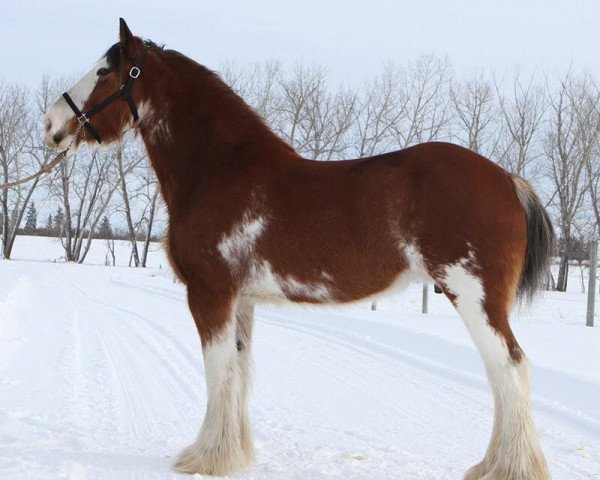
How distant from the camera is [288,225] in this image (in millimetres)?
3143

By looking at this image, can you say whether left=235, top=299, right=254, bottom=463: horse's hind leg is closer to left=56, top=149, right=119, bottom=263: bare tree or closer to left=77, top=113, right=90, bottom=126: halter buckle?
left=77, top=113, right=90, bottom=126: halter buckle

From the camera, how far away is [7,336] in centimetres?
750

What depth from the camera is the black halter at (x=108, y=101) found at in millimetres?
3639

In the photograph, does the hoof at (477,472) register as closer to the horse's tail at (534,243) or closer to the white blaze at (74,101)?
the horse's tail at (534,243)

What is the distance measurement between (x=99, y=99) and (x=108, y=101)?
2.2 inches

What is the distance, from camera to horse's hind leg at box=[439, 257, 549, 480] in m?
2.83

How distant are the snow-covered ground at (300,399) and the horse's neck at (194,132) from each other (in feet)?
3.15

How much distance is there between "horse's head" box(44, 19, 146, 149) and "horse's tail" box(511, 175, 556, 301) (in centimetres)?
236

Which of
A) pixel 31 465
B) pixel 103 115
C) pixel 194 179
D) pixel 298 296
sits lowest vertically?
pixel 31 465

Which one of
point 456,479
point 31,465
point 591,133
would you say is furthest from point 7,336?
point 591,133

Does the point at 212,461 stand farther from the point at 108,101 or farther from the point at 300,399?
the point at 108,101

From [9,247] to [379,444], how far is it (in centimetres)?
4151

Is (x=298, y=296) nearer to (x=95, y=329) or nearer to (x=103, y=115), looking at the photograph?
(x=103, y=115)

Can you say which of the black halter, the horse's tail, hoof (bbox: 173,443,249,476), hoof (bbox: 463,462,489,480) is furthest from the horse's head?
hoof (bbox: 463,462,489,480)
